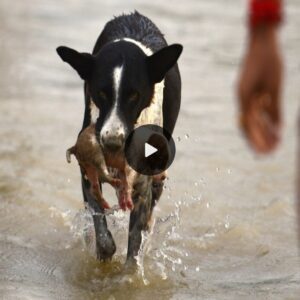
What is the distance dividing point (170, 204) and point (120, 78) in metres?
2.31

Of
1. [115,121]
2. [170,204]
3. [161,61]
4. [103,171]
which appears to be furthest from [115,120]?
[170,204]

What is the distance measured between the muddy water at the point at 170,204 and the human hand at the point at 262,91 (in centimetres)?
291

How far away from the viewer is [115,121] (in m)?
5.70

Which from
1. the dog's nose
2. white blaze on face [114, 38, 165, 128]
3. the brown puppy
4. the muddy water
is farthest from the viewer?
the muddy water

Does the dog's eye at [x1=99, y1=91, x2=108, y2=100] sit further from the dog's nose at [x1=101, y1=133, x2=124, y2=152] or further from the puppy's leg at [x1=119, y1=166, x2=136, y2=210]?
the puppy's leg at [x1=119, y1=166, x2=136, y2=210]

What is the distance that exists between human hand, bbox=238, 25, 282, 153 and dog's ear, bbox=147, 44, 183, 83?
2.64 meters

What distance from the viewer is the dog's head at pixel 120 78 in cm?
575

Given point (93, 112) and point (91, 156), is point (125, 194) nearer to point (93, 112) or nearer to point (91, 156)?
point (91, 156)

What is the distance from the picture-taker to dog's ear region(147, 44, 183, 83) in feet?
19.6

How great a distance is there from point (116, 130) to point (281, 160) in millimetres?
3920

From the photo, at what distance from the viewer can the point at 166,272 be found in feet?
21.5

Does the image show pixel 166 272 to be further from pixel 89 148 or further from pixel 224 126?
pixel 224 126
